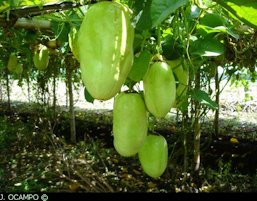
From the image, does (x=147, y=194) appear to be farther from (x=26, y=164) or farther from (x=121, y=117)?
(x=121, y=117)

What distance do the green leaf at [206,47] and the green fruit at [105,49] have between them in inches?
19.0

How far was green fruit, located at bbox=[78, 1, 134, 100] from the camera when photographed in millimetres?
705

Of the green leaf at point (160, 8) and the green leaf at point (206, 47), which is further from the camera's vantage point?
the green leaf at point (206, 47)

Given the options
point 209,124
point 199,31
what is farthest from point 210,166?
point 199,31

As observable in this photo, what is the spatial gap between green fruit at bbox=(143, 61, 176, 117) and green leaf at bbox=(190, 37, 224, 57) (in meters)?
0.29

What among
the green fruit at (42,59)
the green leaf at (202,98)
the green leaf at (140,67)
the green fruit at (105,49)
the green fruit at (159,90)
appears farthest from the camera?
the green fruit at (42,59)

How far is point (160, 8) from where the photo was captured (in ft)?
2.47

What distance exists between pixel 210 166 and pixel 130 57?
4223 millimetres

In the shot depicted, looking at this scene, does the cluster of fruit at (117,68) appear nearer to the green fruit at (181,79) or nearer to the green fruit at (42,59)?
the green fruit at (181,79)

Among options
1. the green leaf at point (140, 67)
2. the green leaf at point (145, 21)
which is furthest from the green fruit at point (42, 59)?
the green leaf at point (145, 21)

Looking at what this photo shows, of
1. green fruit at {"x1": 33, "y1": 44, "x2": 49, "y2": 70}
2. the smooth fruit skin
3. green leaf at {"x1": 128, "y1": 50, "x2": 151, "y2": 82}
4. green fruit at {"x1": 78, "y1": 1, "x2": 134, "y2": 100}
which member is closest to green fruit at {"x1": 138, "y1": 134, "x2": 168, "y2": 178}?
the smooth fruit skin

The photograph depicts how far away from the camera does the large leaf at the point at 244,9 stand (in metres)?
0.77

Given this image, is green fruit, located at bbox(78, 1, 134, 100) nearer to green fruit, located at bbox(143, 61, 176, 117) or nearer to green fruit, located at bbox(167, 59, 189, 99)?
green fruit, located at bbox(143, 61, 176, 117)

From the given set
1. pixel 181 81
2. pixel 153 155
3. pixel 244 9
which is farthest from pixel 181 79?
pixel 244 9
